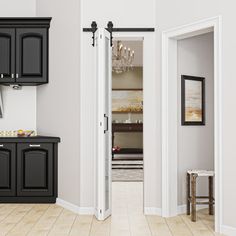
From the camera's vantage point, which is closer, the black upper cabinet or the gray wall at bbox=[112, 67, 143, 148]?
the black upper cabinet

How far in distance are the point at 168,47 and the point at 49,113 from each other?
7.07ft

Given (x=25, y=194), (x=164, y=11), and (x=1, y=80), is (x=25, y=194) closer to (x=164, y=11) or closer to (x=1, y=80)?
(x=1, y=80)

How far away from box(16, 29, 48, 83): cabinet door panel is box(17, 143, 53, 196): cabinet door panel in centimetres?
106

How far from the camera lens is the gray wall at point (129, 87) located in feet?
43.3

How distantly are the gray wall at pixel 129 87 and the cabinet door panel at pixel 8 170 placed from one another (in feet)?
24.1

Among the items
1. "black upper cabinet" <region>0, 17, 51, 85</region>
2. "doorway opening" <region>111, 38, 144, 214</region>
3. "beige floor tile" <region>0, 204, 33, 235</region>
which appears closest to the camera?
"beige floor tile" <region>0, 204, 33, 235</region>

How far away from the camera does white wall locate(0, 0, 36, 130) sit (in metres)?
6.70

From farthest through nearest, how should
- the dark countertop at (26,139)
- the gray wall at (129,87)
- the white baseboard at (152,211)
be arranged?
the gray wall at (129,87), the dark countertop at (26,139), the white baseboard at (152,211)

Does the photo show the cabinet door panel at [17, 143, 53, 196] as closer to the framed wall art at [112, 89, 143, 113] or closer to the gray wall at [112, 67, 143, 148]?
the gray wall at [112, 67, 143, 148]

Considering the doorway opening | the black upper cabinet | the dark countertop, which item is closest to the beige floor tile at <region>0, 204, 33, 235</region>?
the dark countertop

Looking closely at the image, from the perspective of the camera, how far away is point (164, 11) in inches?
208
